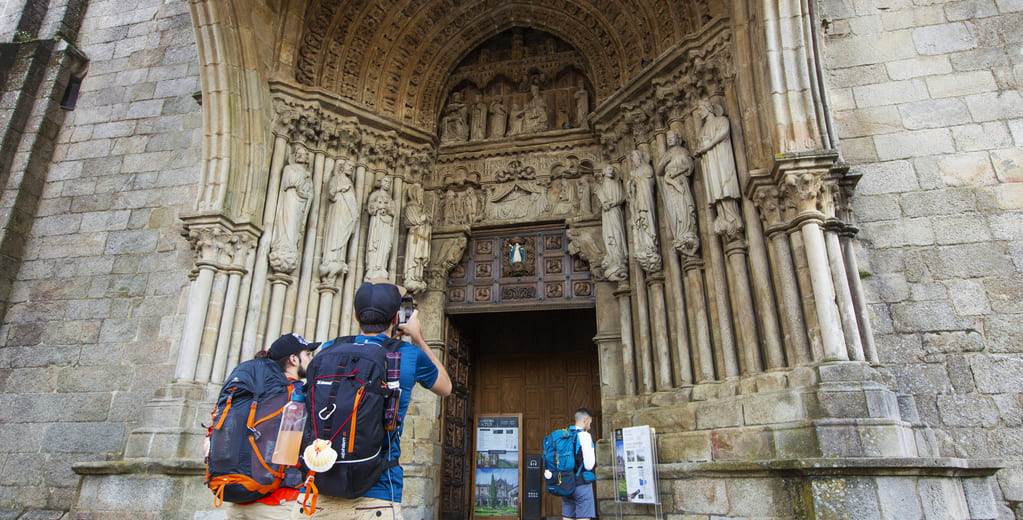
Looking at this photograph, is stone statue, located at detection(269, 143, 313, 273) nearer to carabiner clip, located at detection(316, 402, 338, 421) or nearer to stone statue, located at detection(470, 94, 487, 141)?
stone statue, located at detection(470, 94, 487, 141)

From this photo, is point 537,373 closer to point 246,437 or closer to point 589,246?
point 589,246

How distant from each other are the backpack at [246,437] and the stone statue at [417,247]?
15.7ft

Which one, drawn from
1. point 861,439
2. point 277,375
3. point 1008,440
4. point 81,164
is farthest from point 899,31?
point 81,164

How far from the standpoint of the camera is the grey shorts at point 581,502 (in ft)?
15.9

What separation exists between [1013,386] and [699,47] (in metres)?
3.98

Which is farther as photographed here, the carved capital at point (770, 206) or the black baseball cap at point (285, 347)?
the carved capital at point (770, 206)

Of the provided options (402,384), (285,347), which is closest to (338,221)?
(285,347)

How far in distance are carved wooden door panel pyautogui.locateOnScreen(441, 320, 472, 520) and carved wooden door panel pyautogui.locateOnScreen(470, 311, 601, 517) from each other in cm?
118

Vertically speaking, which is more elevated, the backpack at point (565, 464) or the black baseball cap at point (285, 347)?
the black baseball cap at point (285, 347)

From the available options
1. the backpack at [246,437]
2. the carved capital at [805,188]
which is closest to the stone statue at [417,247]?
the carved capital at [805,188]

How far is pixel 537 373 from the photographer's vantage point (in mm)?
9469

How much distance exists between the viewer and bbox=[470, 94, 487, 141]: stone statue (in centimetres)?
848

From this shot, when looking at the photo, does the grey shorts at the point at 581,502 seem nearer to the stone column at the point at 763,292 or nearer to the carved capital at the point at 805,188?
the stone column at the point at 763,292

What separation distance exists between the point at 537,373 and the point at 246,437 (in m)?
7.20
